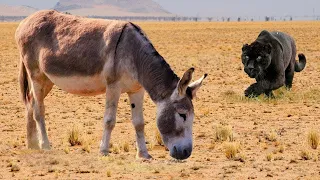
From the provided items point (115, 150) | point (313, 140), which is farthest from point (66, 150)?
point (313, 140)

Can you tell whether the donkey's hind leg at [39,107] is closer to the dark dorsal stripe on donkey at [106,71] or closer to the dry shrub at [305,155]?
the dark dorsal stripe on donkey at [106,71]

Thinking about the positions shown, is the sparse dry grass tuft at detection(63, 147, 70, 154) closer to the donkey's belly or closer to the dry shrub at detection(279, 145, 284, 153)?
the donkey's belly

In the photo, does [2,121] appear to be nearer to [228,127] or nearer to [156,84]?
[228,127]

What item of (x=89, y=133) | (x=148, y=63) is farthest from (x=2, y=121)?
(x=148, y=63)

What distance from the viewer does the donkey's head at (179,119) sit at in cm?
814

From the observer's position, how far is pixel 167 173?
8734mm

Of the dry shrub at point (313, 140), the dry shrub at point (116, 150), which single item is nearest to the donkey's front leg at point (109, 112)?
the dry shrub at point (116, 150)

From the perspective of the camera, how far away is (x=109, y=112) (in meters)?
9.38

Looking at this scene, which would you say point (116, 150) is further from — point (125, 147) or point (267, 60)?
point (267, 60)

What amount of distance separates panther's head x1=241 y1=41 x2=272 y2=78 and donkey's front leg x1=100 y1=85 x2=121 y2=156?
649 centimetres

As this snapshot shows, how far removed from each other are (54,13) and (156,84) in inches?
103

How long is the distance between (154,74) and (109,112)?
0.99 m

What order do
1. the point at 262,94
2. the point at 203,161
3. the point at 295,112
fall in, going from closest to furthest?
the point at 203,161 → the point at 295,112 → the point at 262,94

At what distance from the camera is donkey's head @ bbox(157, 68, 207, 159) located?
8.14 metres
